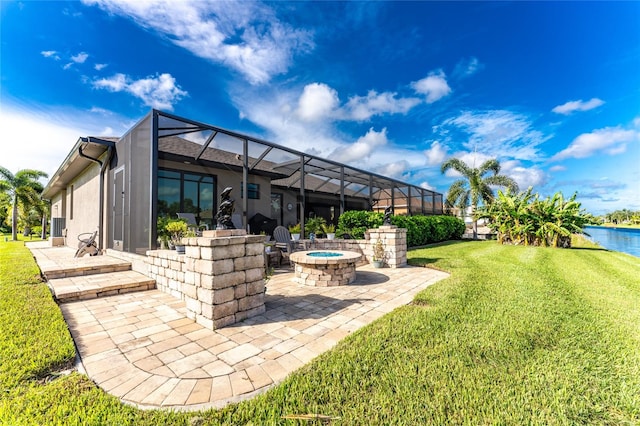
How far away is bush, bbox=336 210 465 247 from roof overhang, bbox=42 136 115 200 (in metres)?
8.87

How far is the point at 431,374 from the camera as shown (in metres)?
2.38

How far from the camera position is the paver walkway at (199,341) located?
7.25 feet

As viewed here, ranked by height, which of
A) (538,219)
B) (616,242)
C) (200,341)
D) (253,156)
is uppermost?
(253,156)

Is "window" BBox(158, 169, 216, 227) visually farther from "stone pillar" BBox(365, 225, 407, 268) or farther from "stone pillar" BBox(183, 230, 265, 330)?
"stone pillar" BBox(365, 225, 407, 268)

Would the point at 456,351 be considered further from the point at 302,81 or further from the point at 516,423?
the point at 302,81

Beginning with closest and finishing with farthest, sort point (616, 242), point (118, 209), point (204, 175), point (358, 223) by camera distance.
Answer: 1. point (118, 209)
2. point (358, 223)
3. point (204, 175)
4. point (616, 242)

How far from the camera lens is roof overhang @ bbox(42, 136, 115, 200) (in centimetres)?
798

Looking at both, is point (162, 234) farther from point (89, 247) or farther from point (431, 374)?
point (431, 374)

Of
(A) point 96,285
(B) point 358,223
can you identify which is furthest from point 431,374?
(B) point 358,223

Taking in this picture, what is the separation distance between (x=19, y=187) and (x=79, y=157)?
18761mm

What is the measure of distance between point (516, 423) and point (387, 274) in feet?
17.4

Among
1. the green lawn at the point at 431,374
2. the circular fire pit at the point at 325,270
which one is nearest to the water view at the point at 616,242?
the green lawn at the point at 431,374

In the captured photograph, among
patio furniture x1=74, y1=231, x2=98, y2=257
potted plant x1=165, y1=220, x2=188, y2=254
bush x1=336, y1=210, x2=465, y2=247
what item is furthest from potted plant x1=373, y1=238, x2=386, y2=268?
patio furniture x1=74, y1=231, x2=98, y2=257

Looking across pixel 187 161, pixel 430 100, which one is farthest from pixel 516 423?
pixel 430 100
